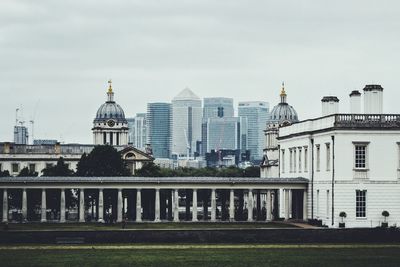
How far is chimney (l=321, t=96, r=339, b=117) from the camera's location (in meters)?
110

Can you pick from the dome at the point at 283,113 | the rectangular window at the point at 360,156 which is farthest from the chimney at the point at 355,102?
the dome at the point at 283,113

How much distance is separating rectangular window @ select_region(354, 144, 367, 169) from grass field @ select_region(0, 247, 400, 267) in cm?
2338

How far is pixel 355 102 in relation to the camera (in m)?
105

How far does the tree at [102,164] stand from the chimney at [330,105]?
37.4 metres

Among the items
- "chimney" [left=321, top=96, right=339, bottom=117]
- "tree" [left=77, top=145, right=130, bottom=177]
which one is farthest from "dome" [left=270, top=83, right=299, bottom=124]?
"chimney" [left=321, top=96, right=339, bottom=117]

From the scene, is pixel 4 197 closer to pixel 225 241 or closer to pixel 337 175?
pixel 337 175

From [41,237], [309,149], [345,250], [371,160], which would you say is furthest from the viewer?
[309,149]

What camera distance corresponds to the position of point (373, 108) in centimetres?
10231

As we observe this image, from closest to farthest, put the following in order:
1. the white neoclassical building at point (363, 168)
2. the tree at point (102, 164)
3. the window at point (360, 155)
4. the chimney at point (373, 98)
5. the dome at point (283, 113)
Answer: the white neoclassical building at point (363, 168), the window at point (360, 155), the chimney at point (373, 98), the tree at point (102, 164), the dome at point (283, 113)

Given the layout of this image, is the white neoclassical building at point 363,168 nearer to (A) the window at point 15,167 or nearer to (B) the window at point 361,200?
(B) the window at point 361,200

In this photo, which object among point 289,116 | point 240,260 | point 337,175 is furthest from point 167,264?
point 289,116

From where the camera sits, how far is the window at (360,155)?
322 feet

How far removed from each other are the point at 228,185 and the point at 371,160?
1749 cm

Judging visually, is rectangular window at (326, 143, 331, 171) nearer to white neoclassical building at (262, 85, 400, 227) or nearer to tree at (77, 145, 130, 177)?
white neoclassical building at (262, 85, 400, 227)
